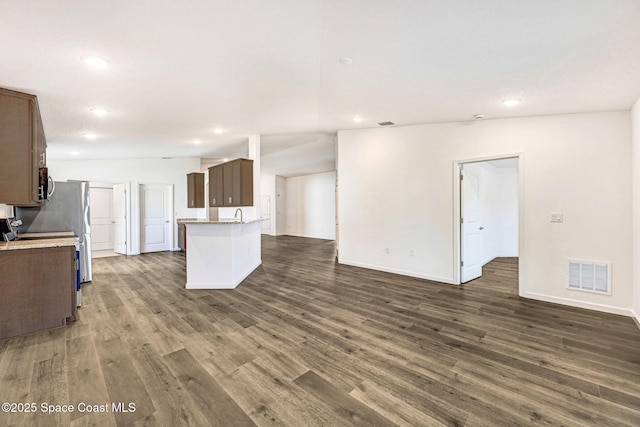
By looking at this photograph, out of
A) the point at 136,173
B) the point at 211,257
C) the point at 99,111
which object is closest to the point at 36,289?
the point at 211,257

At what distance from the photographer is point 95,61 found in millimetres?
2596

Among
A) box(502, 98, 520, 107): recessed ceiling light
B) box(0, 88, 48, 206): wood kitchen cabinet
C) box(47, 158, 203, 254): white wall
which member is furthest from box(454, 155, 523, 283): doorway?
box(47, 158, 203, 254): white wall

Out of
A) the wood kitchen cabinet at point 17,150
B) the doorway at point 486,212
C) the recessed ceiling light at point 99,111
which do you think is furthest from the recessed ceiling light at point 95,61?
the doorway at point 486,212

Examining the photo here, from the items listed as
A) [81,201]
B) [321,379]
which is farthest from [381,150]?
[81,201]

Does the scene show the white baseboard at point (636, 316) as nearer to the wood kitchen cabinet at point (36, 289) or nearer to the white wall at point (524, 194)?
the white wall at point (524, 194)

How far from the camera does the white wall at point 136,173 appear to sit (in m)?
7.16

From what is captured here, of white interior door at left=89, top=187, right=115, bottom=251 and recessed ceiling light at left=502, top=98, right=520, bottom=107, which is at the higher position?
recessed ceiling light at left=502, top=98, right=520, bottom=107

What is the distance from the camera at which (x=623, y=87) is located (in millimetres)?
2885

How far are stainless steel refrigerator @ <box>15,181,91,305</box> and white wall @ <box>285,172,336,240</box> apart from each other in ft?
24.6

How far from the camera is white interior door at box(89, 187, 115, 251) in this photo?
26.2ft

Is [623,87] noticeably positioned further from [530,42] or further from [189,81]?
[189,81]

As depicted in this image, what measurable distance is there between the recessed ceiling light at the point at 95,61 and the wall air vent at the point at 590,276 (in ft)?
18.7

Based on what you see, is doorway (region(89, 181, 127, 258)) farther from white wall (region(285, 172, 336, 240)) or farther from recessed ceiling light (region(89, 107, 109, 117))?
white wall (region(285, 172, 336, 240))

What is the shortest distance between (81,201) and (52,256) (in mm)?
2191
